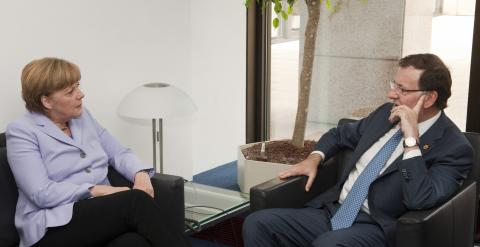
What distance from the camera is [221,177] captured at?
4828mm

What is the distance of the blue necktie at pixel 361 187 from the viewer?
9.32 ft

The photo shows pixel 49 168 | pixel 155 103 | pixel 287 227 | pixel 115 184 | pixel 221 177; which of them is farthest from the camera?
pixel 221 177

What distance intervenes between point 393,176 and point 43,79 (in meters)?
1.54

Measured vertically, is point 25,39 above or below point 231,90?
above

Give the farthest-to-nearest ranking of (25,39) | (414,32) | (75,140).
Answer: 1. (414,32)
2. (25,39)
3. (75,140)

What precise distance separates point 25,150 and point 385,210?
5.00ft

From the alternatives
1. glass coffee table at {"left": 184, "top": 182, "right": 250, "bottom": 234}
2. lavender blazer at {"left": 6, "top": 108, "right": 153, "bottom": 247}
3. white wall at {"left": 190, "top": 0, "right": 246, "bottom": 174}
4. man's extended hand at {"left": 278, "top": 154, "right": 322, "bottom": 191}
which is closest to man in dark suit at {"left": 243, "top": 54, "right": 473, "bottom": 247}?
man's extended hand at {"left": 278, "top": 154, "right": 322, "bottom": 191}

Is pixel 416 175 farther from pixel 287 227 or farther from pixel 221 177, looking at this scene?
pixel 221 177

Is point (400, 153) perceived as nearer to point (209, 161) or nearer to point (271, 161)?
point (271, 161)

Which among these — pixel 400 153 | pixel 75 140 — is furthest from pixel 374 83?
pixel 75 140

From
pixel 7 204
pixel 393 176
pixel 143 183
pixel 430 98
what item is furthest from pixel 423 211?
pixel 7 204

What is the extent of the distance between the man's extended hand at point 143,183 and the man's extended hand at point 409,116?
1.14 meters

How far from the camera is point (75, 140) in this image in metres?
3.07

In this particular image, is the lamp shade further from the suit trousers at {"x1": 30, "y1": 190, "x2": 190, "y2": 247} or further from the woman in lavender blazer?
the suit trousers at {"x1": 30, "y1": 190, "x2": 190, "y2": 247}
